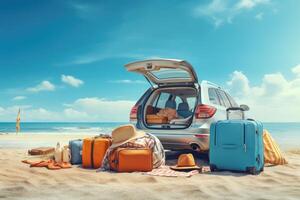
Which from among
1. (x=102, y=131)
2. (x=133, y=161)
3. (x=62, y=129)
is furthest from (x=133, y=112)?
(x=62, y=129)

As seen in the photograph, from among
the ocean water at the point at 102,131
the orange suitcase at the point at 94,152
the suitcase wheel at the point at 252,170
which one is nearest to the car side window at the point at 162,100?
the orange suitcase at the point at 94,152

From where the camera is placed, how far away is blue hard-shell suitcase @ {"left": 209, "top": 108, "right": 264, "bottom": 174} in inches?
221

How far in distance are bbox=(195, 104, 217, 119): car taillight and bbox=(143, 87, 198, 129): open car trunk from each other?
0.48 metres

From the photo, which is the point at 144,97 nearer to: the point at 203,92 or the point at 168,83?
the point at 168,83

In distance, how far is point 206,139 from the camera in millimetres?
6172

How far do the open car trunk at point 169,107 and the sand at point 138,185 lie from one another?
178 centimetres

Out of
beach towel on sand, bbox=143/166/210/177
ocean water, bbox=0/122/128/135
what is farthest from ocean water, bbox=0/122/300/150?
beach towel on sand, bbox=143/166/210/177

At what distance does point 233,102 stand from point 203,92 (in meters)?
1.76

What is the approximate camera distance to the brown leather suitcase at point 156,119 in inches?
281

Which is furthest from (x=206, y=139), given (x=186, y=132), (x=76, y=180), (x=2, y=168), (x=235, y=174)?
(x=2, y=168)

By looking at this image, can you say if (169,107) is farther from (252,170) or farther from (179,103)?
(252,170)

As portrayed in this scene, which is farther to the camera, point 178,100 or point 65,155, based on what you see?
point 178,100

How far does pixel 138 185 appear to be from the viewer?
461cm

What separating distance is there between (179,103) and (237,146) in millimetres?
2442
